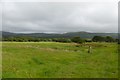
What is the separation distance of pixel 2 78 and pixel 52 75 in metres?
3.86

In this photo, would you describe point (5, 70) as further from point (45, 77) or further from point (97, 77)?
point (97, 77)

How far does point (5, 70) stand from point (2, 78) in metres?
2.54

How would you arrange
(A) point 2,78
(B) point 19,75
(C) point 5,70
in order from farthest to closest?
(C) point 5,70, (B) point 19,75, (A) point 2,78

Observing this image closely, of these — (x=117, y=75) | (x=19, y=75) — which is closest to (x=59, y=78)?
(x=19, y=75)

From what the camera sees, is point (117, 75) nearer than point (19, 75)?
No

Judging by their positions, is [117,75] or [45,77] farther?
[117,75]

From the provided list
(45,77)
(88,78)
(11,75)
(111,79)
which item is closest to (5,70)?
(11,75)

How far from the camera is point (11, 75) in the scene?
1608 centimetres

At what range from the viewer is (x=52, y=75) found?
669 inches

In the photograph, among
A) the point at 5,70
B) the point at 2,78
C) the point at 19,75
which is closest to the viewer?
the point at 2,78

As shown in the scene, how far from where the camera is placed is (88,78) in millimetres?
16422

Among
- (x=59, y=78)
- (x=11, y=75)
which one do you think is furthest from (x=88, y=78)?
(x=11, y=75)

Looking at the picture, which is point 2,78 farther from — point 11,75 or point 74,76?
point 74,76

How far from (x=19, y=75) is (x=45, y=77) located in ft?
6.49
